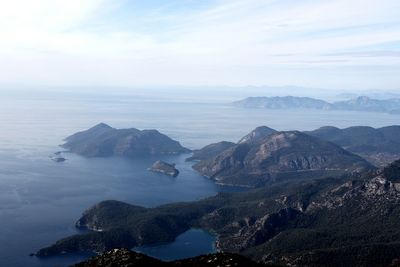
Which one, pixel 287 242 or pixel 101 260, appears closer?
pixel 101 260

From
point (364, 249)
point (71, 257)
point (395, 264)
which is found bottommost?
point (71, 257)

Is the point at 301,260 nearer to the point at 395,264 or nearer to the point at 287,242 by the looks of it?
the point at 287,242

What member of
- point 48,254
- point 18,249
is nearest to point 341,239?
point 48,254

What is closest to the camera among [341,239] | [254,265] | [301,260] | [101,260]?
[254,265]

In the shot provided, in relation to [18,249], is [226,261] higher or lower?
higher

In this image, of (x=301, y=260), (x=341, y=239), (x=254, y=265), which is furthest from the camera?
(x=341, y=239)

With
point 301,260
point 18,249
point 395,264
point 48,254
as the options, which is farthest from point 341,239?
point 18,249

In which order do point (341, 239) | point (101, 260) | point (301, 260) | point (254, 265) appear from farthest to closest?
point (341, 239) < point (301, 260) < point (101, 260) < point (254, 265)

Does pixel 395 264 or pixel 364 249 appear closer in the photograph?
pixel 395 264

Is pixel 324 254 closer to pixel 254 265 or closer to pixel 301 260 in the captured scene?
pixel 301 260
